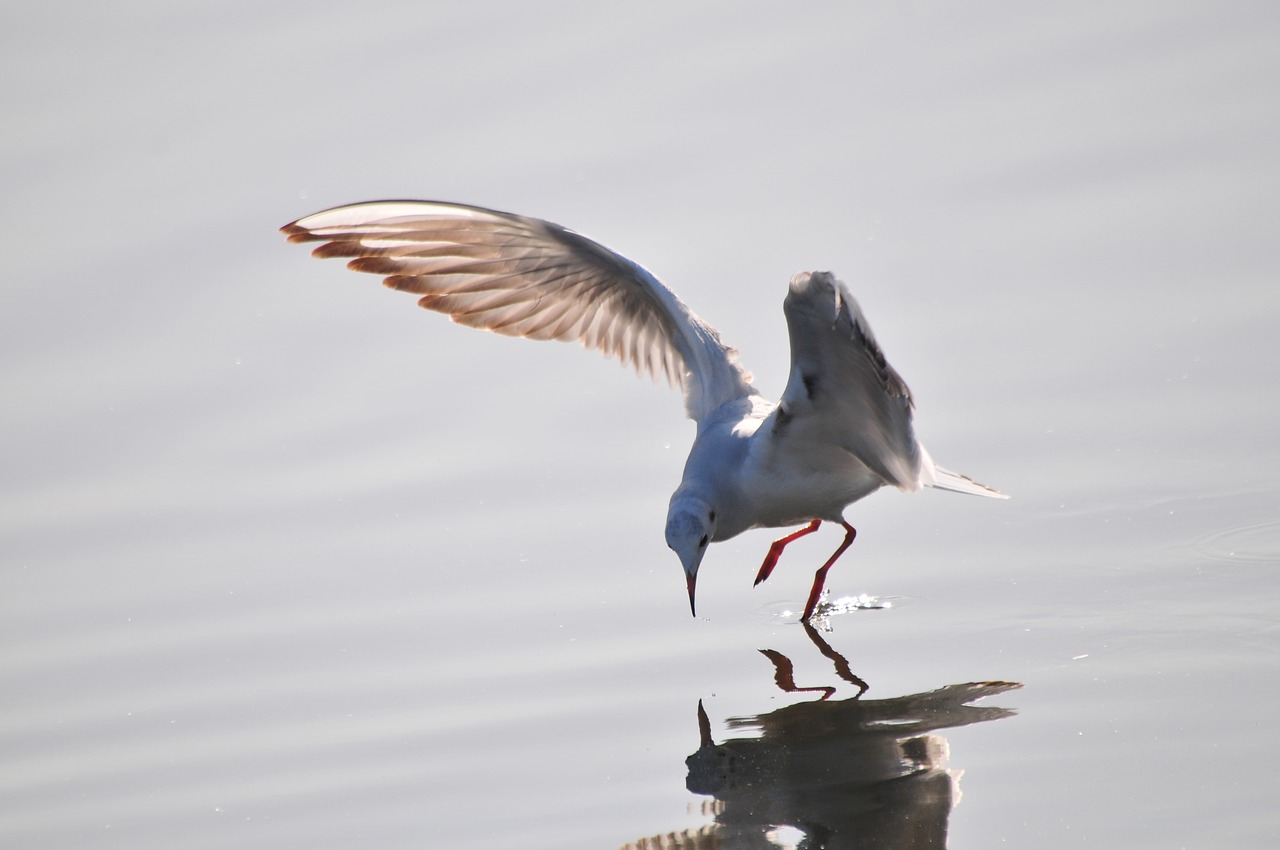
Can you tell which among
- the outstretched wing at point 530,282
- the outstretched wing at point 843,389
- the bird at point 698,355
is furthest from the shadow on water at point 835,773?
the outstretched wing at point 530,282

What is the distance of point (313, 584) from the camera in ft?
22.6

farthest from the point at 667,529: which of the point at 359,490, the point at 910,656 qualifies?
the point at 359,490

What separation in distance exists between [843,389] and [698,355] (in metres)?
1.43

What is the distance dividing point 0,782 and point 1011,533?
381 cm

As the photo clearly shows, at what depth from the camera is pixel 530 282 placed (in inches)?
288

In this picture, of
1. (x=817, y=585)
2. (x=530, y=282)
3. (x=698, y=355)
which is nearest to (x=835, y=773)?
(x=817, y=585)

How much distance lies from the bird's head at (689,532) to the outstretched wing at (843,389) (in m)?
0.41

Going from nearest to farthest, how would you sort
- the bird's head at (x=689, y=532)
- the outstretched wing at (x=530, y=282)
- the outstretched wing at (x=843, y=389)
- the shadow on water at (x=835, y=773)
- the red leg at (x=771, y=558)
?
the shadow on water at (x=835, y=773) < the outstretched wing at (x=843, y=389) < the bird's head at (x=689, y=532) < the red leg at (x=771, y=558) < the outstretched wing at (x=530, y=282)

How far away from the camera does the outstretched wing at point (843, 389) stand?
4984 millimetres

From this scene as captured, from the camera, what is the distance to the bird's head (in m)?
5.92

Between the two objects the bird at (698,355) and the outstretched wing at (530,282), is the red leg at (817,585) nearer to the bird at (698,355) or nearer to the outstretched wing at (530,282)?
the bird at (698,355)

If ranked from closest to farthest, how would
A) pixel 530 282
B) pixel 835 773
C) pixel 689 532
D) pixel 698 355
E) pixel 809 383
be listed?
pixel 835 773 < pixel 809 383 < pixel 689 532 < pixel 698 355 < pixel 530 282

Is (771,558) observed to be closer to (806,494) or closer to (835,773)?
(806,494)

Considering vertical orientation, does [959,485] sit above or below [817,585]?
above
